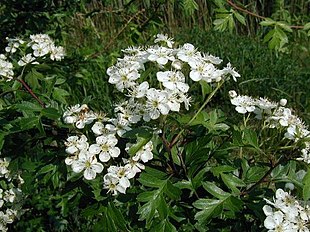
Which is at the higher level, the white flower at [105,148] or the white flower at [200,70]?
the white flower at [200,70]

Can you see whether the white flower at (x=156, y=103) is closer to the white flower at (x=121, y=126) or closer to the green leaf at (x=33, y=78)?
the white flower at (x=121, y=126)

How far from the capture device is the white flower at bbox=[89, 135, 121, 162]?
4.86 ft

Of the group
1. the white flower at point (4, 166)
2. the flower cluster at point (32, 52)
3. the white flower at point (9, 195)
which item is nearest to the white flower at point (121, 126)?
the white flower at point (4, 166)

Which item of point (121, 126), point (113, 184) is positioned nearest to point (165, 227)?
point (113, 184)

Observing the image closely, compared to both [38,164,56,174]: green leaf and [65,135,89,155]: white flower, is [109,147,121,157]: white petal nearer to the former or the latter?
[65,135,89,155]: white flower

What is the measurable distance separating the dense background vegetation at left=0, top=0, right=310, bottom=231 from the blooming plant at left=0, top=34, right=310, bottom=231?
2cm

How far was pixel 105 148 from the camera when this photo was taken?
1488 millimetres

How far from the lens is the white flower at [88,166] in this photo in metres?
1.47

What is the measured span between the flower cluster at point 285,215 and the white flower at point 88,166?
404 millimetres

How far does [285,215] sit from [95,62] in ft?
6.94

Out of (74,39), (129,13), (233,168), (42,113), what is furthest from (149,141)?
(74,39)

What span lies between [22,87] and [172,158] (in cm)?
71

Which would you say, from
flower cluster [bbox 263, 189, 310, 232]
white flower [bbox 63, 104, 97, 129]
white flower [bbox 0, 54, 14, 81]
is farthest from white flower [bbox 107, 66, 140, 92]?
white flower [bbox 0, 54, 14, 81]

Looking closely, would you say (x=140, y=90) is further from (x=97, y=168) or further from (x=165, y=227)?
(x=165, y=227)
